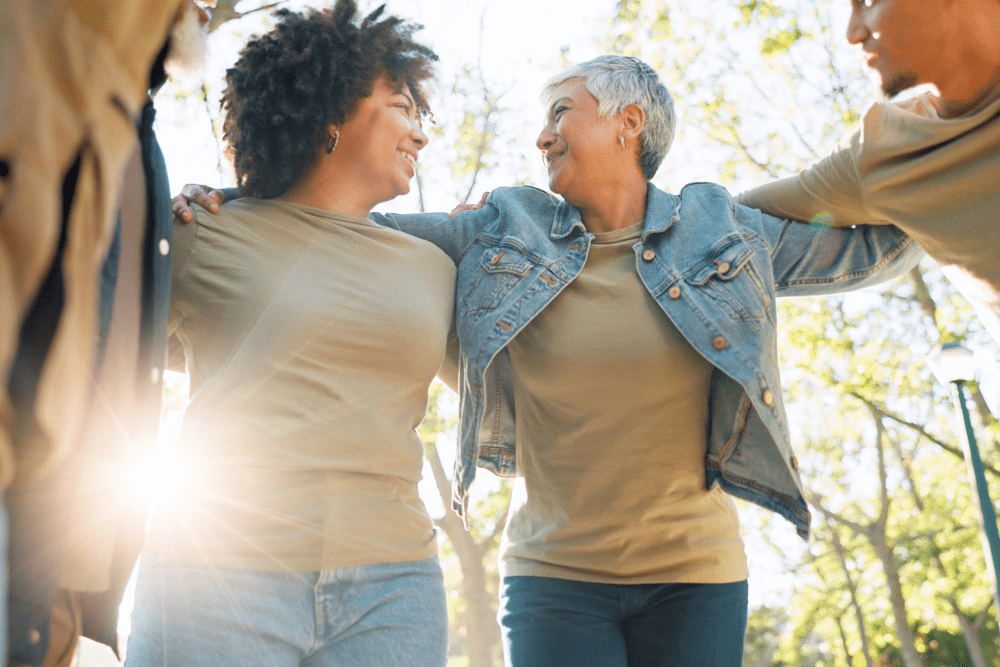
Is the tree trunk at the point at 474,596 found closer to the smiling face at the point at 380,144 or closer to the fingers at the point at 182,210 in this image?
the smiling face at the point at 380,144

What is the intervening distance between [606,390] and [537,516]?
19.0 inches

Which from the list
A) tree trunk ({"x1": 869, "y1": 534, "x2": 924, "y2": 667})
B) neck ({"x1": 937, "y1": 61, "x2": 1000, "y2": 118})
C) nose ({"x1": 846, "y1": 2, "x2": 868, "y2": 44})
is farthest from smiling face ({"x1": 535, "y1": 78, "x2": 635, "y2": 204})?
tree trunk ({"x1": 869, "y1": 534, "x2": 924, "y2": 667})

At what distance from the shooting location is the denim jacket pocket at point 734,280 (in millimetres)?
2828

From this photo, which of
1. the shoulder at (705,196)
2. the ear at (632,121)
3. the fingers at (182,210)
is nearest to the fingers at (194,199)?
the fingers at (182,210)

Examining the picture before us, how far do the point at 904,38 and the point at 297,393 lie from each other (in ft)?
6.07

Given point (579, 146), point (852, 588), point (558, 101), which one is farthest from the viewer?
point (852, 588)

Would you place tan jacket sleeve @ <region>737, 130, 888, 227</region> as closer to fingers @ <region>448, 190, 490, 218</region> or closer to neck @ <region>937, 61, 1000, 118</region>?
neck @ <region>937, 61, 1000, 118</region>

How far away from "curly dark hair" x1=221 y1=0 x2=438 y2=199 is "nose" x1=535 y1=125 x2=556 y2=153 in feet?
2.08

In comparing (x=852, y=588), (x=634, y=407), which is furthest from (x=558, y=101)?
(x=852, y=588)

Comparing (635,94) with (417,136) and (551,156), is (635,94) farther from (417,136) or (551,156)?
(417,136)

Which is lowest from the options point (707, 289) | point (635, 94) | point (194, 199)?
point (707, 289)

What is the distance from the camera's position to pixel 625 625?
270 centimetres

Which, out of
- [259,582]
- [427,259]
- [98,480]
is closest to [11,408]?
[98,480]

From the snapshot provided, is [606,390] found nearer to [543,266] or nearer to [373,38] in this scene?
[543,266]
